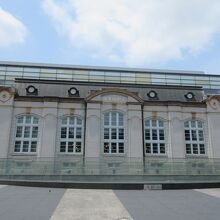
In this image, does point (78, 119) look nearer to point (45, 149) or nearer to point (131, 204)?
point (45, 149)

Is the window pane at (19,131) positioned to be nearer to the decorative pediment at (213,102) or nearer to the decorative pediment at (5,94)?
the decorative pediment at (5,94)

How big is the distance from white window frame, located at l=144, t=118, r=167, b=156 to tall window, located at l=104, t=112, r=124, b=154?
3314mm

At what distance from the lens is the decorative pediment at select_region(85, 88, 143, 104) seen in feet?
105

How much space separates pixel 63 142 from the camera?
1198 inches

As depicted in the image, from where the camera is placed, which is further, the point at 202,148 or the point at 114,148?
the point at 202,148

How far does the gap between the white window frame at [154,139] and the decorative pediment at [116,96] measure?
348 centimetres

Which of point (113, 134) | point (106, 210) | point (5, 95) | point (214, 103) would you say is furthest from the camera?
point (214, 103)

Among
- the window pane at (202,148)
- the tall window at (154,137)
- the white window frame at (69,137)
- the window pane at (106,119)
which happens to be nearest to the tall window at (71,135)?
the white window frame at (69,137)

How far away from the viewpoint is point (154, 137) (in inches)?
1258

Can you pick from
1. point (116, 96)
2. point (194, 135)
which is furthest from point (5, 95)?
point (194, 135)

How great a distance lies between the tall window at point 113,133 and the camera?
3067cm

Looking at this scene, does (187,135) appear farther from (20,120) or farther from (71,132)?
(20,120)

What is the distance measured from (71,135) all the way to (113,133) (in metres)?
5.53

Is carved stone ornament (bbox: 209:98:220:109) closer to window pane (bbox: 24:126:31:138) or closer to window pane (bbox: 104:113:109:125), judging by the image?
window pane (bbox: 104:113:109:125)
